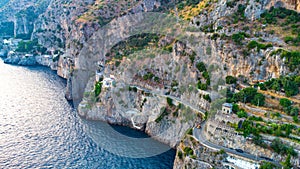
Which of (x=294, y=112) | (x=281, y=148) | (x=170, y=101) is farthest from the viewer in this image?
(x=170, y=101)

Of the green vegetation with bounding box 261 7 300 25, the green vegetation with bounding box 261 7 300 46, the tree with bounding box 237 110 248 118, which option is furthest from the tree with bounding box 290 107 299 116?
the green vegetation with bounding box 261 7 300 25

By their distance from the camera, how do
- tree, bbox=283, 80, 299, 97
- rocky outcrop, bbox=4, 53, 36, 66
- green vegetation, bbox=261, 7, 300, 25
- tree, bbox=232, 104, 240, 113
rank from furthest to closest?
rocky outcrop, bbox=4, 53, 36, 66 < green vegetation, bbox=261, 7, 300, 25 < tree, bbox=232, 104, 240, 113 < tree, bbox=283, 80, 299, 97

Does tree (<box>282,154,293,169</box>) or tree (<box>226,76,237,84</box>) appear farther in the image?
tree (<box>226,76,237,84</box>)

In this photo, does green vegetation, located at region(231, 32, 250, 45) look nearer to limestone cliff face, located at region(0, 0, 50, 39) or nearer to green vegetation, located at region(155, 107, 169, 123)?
green vegetation, located at region(155, 107, 169, 123)

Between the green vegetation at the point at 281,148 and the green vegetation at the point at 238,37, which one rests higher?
the green vegetation at the point at 238,37

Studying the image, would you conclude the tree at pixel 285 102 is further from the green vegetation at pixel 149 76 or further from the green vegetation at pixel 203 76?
the green vegetation at pixel 149 76

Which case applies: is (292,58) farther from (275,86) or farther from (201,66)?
(201,66)

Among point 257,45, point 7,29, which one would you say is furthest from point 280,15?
point 7,29

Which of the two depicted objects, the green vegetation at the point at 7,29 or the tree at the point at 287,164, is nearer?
the tree at the point at 287,164

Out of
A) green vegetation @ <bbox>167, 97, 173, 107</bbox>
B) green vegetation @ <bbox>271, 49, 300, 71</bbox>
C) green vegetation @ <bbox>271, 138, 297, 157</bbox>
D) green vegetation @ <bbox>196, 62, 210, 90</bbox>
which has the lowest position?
green vegetation @ <bbox>271, 138, 297, 157</bbox>

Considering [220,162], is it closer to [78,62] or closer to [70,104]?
[70,104]

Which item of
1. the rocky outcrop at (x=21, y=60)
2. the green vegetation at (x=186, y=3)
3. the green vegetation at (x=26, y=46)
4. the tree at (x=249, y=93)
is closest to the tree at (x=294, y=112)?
the tree at (x=249, y=93)
